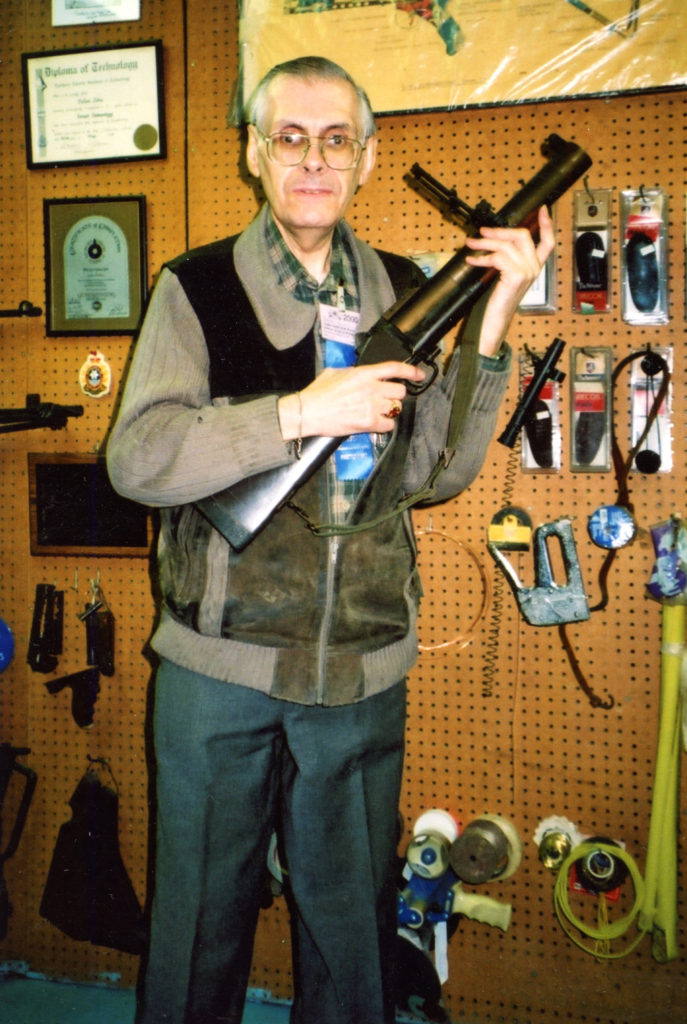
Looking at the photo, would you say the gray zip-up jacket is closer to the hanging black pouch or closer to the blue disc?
the blue disc

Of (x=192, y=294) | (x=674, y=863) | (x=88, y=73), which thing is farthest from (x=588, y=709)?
(x=88, y=73)

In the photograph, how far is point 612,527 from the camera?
1473 millimetres

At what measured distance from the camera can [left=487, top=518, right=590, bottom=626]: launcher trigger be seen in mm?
1495

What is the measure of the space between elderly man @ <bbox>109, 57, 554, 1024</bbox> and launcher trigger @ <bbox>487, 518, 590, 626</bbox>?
353 millimetres

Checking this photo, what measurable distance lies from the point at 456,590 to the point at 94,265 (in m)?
1.13

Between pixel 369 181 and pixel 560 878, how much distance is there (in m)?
1.55

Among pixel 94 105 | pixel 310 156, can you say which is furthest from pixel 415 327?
pixel 94 105

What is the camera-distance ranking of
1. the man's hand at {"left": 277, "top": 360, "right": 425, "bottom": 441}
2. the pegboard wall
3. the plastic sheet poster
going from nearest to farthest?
1. the man's hand at {"left": 277, "top": 360, "right": 425, "bottom": 441}
2. the plastic sheet poster
3. the pegboard wall

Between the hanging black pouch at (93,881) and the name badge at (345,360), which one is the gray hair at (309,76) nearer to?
the name badge at (345,360)

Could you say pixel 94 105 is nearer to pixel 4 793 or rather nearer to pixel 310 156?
pixel 310 156

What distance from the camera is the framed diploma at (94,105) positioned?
5.34ft

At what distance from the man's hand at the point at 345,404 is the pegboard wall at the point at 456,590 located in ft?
1.76

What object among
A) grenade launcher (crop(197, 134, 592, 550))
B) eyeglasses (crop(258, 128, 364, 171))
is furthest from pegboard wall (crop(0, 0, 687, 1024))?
eyeglasses (crop(258, 128, 364, 171))

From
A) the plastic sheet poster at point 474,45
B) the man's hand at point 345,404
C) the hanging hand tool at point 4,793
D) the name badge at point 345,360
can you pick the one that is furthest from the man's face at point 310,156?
the hanging hand tool at point 4,793
